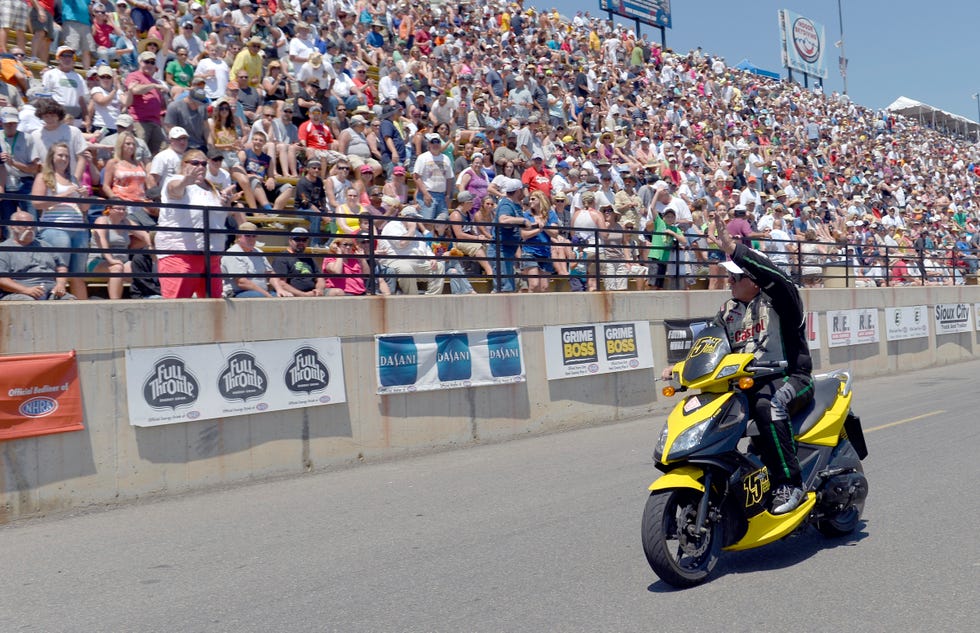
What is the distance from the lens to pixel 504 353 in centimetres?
1212

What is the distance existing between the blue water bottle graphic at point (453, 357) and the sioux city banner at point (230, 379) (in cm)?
142

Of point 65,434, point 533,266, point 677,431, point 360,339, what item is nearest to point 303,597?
point 677,431

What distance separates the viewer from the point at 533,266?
46.5 ft

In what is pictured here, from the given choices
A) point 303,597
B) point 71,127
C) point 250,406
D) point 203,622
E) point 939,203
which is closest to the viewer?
point 203,622

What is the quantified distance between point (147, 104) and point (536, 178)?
6.80 metres

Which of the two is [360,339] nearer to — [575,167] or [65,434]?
[65,434]

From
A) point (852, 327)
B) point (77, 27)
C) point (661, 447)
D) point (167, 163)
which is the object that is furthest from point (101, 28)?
point (852, 327)

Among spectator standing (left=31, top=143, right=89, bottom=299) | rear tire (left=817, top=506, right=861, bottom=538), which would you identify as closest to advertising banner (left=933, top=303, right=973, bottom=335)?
→ rear tire (left=817, top=506, right=861, bottom=538)

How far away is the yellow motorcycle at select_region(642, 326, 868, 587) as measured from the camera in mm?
5395

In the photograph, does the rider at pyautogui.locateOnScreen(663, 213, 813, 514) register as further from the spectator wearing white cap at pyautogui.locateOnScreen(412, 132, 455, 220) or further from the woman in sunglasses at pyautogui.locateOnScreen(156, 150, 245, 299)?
the spectator wearing white cap at pyautogui.locateOnScreen(412, 132, 455, 220)

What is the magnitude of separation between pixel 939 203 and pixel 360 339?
31.9 metres

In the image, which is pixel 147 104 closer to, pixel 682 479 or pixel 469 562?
pixel 469 562

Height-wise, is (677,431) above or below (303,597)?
above

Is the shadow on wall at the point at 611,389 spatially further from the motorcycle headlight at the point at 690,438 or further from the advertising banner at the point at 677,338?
the motorcycle headlight at the point at 690,438
